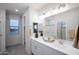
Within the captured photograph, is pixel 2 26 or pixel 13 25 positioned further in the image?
pixel 2 26

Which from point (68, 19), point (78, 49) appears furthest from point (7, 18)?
point (78, 49)

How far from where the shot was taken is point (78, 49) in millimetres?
933

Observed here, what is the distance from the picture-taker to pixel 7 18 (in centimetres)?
141

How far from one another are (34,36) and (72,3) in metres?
1.17

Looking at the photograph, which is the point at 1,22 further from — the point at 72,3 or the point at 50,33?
the point at 72,3

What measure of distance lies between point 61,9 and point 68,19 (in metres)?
0.24

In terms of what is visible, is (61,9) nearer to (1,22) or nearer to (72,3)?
(72,3)

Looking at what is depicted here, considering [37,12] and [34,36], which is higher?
[37,12]

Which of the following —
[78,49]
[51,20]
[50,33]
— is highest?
[51,20]

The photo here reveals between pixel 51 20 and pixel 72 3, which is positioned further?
pixel 51 20
